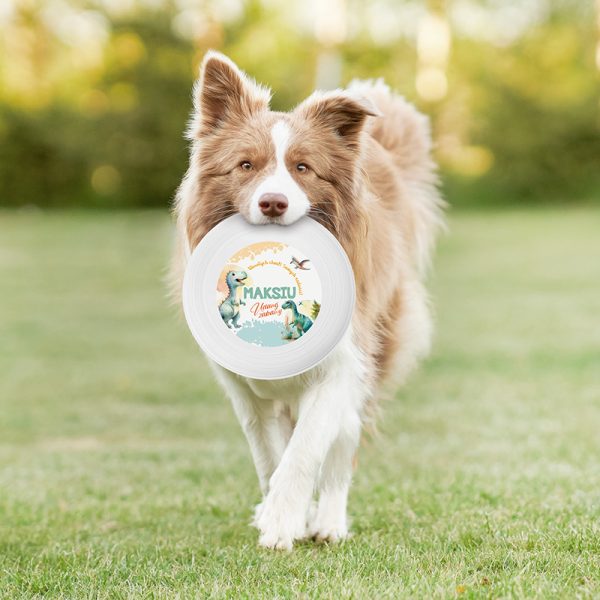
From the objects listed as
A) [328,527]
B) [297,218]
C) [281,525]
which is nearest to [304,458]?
[281,525]

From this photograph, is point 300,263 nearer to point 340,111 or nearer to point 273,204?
point 273,204

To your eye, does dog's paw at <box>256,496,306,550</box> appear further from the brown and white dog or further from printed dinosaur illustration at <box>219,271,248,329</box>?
printed dinosaur illustration at <box>219,271,248,329</box>

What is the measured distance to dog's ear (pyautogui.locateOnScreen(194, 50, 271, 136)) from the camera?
439 cm

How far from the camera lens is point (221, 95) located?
443 cm

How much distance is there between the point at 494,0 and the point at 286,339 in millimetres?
35248

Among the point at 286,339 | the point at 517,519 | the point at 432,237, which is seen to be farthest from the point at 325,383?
the point at 432,237

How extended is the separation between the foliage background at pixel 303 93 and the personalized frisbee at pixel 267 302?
88.1ft

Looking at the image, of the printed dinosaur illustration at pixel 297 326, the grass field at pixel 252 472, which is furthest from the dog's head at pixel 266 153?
the grass field at pixel 252 472

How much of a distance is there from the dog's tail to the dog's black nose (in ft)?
6.18

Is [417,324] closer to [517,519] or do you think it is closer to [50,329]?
[517,519]

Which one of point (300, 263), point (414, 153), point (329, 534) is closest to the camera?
point (300, 263)

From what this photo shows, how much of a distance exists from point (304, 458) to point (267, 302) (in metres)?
0.69

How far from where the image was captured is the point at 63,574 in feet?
13.4

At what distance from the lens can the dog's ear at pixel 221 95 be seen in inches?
173
